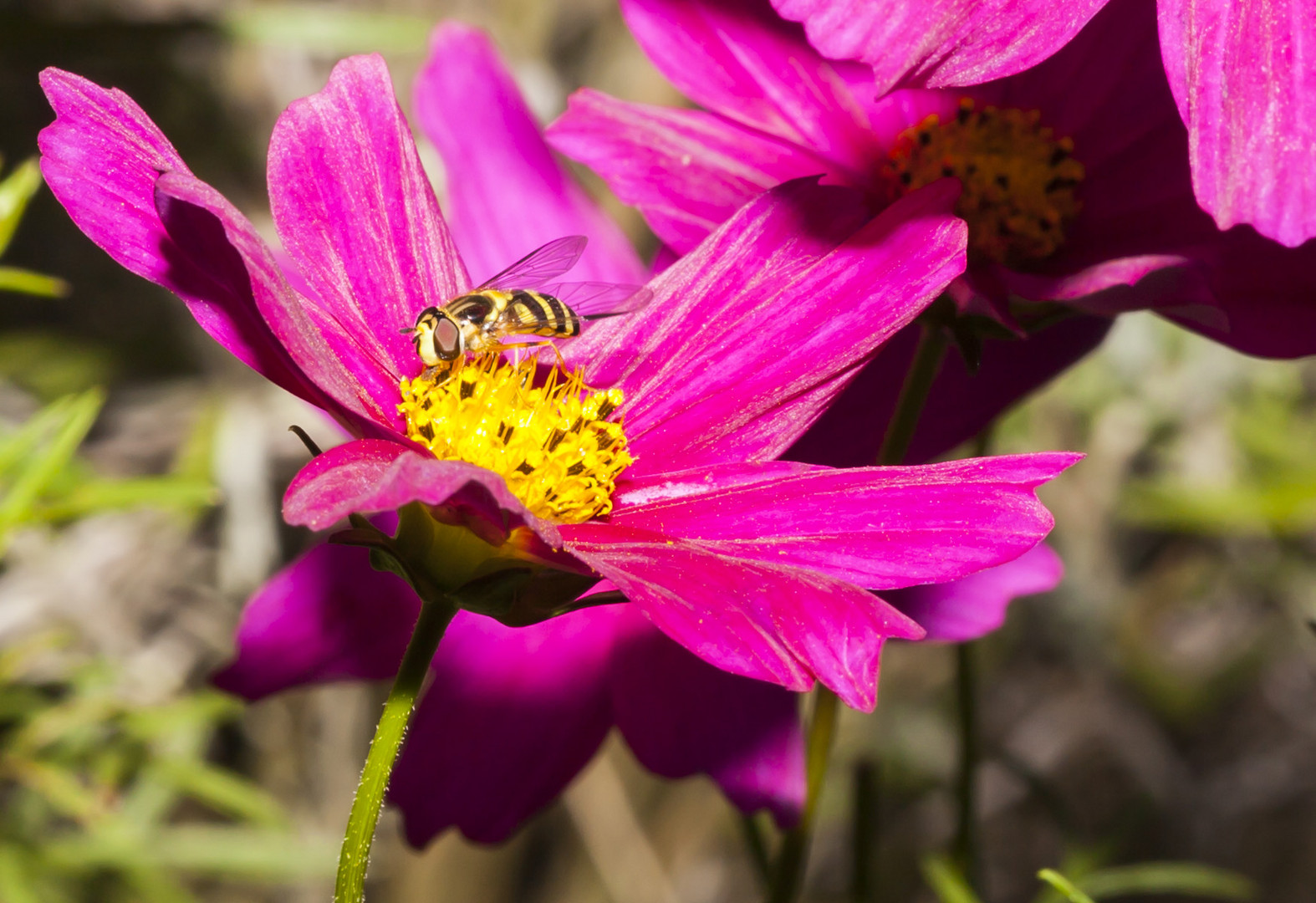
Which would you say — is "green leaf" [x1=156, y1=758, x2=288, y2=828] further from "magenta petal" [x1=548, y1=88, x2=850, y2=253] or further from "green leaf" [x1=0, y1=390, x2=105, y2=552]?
"magenta petal" [x1=548, y1=88, x2=850, y2=253]

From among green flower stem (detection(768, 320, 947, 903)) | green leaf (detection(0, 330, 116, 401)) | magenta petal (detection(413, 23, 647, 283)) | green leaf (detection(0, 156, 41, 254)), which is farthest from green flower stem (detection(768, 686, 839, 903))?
green leaf (detection(0, 330, 116, 401))

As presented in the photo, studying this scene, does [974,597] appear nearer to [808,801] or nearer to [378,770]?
[808,801]

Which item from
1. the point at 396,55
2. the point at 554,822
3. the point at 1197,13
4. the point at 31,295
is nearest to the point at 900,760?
the point at 554,822

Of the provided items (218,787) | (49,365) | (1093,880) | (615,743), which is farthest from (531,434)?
(615,743)

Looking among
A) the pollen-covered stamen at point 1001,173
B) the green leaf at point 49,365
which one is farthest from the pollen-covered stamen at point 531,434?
the green leaf at point 49,365

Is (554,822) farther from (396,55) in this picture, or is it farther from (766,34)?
(766,34)
